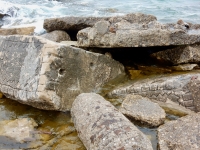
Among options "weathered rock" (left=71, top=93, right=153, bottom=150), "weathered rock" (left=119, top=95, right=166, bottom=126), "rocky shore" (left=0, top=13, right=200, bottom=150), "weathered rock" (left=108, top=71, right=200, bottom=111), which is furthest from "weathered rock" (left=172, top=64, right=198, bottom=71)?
"weathered rock" (left=71, top=93, right=153, bottom=150)

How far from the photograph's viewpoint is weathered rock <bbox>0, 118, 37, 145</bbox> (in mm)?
3391

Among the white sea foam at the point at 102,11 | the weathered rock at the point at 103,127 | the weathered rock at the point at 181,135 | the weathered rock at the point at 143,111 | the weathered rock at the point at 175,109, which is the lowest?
the white sea foam at the point at 102,11

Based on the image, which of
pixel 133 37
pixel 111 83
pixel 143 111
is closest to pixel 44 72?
pixel 143 111

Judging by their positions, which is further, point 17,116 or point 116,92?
point 116,92

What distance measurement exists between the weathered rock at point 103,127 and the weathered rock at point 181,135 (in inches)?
14.6

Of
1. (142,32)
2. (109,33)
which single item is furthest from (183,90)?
(109,33)

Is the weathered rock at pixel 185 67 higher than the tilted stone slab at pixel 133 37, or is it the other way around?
the tilted stone slab at pixel 133 37

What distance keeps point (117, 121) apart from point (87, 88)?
5.52 ft

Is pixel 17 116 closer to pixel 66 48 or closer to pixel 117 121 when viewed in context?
pixel 66 48

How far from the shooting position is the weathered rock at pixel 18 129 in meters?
3.39

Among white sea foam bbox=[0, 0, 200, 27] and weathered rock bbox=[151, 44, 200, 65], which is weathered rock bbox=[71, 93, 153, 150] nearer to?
weathered rock bbox=[151, 44, 200, 65]

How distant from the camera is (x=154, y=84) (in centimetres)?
434

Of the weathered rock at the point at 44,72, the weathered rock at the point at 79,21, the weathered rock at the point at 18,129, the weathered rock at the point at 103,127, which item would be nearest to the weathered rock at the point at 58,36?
the weathered rock at the point at 79,21

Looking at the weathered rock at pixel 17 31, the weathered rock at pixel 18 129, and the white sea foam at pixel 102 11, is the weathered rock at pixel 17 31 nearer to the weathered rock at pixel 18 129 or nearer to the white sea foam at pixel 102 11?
the white sea foam at pixel 102 11
